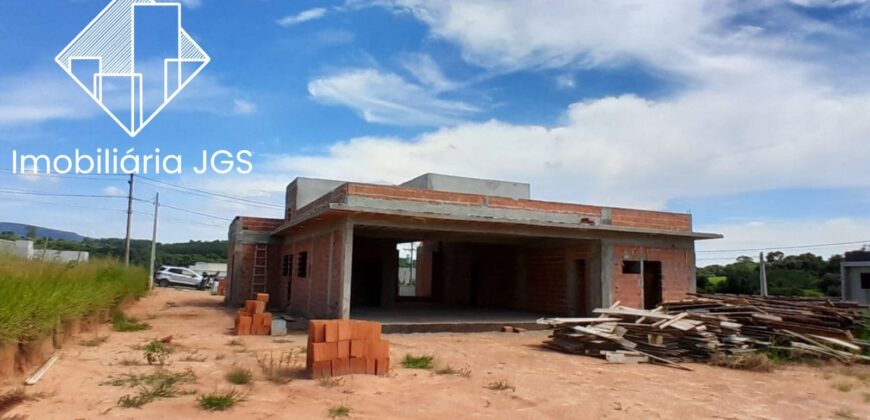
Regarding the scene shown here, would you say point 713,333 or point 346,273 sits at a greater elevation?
point 346,273

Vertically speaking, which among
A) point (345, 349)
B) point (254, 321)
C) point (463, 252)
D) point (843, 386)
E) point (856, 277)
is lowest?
point (843, 386)

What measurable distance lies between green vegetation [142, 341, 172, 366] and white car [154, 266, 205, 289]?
30882 millimetres

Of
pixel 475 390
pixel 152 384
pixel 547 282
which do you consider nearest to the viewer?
pixel 152 384

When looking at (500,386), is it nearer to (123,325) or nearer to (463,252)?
(123,325)

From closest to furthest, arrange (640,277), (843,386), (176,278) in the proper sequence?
(843,386) < (640,277) < (176,278)

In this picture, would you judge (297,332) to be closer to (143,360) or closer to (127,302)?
(143,360)

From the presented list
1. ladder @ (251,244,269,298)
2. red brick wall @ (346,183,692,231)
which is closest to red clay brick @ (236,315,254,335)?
red brick wall @ (346,183,692,231)

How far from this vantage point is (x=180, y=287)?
38.9 metres

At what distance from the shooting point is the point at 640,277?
1734 cm

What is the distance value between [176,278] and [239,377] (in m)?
34.7

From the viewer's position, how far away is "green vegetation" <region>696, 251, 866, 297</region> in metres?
35.7

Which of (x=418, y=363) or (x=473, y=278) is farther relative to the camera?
(x=473, y=278)

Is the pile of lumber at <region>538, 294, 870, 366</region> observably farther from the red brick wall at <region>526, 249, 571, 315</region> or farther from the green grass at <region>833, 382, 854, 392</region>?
the red brick wall at <region>526, 249, 571, 315</region>

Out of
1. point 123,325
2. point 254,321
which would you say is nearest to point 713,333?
point 254,321
